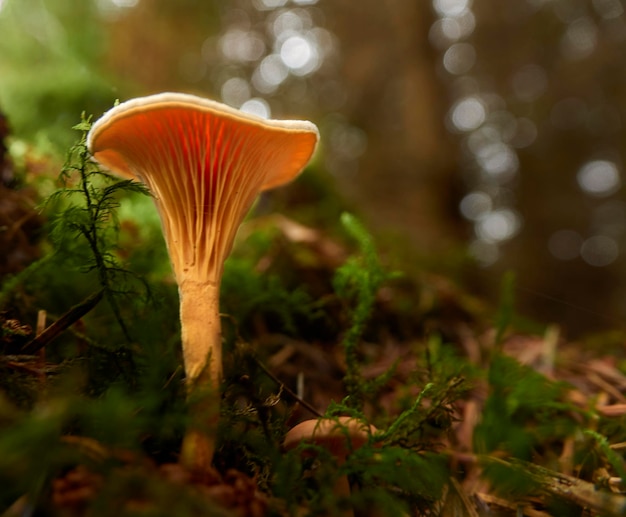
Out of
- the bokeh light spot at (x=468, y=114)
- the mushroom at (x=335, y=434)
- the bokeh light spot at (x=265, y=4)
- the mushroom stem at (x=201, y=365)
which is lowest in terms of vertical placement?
the mushroom at (x=335, y=434)

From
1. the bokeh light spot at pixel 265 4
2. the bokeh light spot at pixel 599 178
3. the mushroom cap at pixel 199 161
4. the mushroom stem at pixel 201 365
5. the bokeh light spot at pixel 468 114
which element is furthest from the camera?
the bokeh light spot at pixel 468 114

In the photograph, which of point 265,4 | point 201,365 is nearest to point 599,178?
point 265,4

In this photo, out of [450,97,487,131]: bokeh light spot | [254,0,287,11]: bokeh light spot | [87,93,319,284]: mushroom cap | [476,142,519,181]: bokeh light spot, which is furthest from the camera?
[476,142,519,181]: bokeh light spot

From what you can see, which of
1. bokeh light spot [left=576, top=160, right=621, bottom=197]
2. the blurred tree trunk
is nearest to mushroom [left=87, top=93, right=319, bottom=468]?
the blurred tree trunk

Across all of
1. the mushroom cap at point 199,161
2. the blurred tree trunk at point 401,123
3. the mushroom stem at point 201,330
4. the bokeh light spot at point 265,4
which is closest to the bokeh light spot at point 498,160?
the blurred tree trunk at point 401,123

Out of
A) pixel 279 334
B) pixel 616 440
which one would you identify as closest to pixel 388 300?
pixel 279 334

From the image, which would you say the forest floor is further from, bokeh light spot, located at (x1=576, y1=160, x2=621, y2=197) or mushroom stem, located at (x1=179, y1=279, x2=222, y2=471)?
bokeh light spot, located at (x1=576, y1=160, x2=621, y2=197)

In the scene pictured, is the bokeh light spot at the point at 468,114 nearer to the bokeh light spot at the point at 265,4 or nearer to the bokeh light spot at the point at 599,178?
the bokeh light spot at the point at 599,178

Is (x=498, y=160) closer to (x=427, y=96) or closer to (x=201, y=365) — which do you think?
(x=427, y=96)
